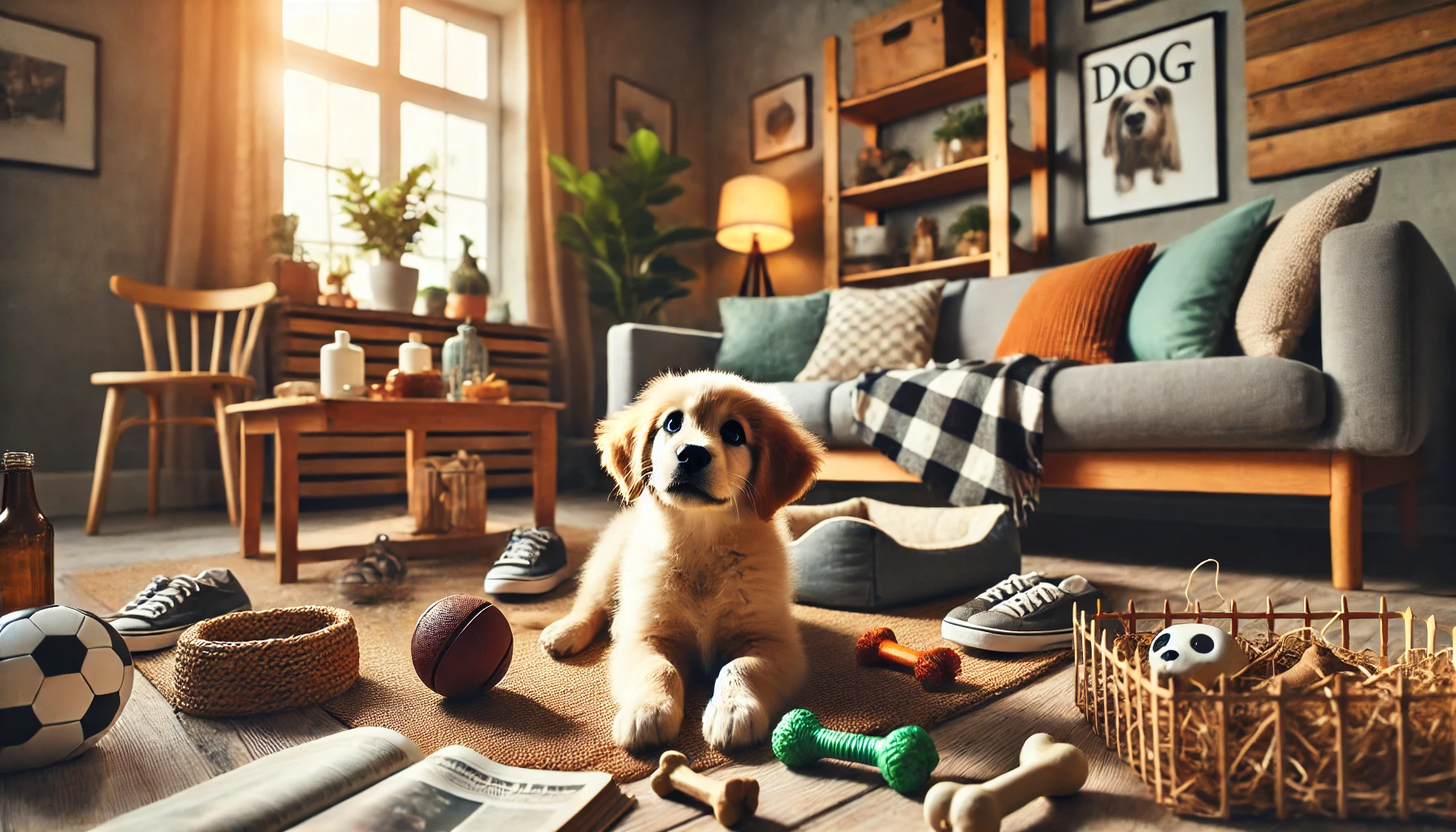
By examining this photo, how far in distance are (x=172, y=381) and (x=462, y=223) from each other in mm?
2342

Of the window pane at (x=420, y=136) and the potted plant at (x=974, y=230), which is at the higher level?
the window pane at (x=420, y=136)

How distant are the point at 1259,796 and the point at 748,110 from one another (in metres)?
5.45

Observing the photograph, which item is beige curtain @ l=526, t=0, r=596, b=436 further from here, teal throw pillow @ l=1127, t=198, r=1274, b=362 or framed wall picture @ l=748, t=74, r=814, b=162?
teal throw pillow @ l=1127, t=198, r=1274, b=362

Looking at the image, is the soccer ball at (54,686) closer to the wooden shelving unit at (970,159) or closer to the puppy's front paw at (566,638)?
the puppy's front paw at (566,638)

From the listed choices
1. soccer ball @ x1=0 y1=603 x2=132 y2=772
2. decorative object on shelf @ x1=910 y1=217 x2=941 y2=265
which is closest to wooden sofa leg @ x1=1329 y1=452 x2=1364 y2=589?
soccer ball @ x1=0 y1=603 x2=132 y2=772

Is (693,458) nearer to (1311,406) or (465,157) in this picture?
(1311,406)

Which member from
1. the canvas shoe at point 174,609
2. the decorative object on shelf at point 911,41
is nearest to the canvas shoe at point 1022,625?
the canvas shoe at point 174,609

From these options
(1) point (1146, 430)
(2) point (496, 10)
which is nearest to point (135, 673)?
(1) point (1146, 430)

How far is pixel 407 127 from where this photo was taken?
4766 millimetres

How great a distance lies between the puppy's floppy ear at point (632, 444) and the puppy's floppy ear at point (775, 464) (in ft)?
0.53

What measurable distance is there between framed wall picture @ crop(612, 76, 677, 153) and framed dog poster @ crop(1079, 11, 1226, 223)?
290 cm

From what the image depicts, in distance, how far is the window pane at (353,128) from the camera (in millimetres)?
4430

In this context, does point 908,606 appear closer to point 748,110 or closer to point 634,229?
point 634,229

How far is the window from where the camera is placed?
169 inches
